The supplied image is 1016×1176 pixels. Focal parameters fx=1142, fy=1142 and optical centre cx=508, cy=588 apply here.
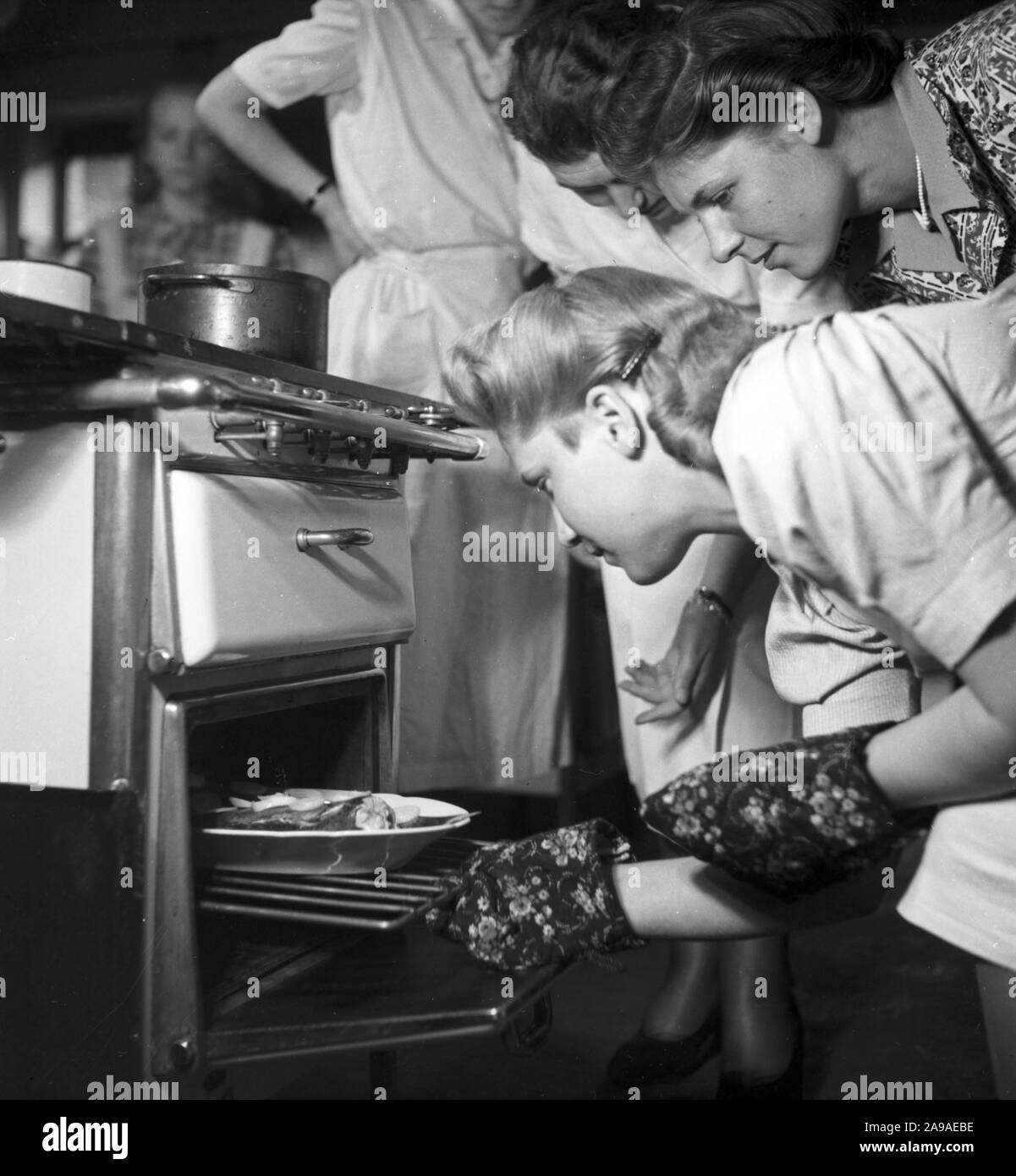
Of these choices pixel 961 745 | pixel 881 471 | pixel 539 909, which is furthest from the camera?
pixel 539 909

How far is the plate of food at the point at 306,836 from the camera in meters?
1.15

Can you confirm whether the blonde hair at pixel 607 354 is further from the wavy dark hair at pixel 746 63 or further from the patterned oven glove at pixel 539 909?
the patterned oven glove at pixel 539 909

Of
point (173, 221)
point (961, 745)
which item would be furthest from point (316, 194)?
point (961, 745)

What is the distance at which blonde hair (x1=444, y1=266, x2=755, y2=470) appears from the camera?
44.5 inches

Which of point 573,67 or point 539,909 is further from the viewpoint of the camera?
point 573,67

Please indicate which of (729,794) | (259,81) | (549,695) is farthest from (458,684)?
(259,81)

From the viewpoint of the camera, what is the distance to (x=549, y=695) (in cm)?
147

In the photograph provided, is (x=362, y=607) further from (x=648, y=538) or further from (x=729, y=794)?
(x=729, y=794)

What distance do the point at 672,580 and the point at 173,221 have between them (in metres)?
0.83

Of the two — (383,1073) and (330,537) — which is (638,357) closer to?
(330,537)

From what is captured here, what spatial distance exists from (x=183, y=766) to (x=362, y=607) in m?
0.30

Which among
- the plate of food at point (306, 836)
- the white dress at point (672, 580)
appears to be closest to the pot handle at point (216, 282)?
the white dress at point (672, 580)

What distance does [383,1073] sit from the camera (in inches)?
52.6

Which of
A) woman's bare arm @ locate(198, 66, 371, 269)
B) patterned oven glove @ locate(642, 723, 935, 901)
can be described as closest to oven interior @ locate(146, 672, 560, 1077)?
patterned oven glove @ locate(642, 723, 935, 901)
